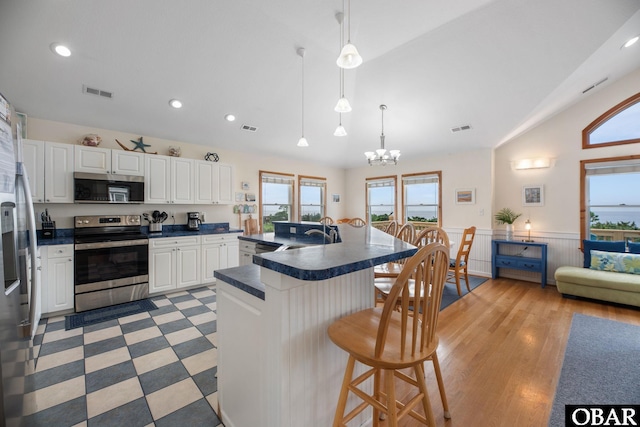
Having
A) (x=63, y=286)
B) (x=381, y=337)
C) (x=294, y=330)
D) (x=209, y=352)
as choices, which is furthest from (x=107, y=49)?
(x=381, y=337)

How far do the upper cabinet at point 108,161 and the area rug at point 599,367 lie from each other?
5.09 meters

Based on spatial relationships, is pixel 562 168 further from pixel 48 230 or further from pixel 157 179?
pixel 48 230

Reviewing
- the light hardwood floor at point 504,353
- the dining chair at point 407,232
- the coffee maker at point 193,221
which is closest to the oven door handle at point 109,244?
the coffee maker at point 193,221

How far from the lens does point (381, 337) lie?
3.42 ft

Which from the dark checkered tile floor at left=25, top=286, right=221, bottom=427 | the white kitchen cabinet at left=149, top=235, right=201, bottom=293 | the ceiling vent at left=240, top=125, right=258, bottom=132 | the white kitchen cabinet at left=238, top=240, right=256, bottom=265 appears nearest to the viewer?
the dark checkered tile floor at left=25, top=286, right=221, bottom=427

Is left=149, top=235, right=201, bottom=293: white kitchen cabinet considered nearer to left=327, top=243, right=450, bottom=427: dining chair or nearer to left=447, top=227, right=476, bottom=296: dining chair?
left=327, top=243, right=450, bottom=427: dining chair

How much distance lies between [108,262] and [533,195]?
22.5ft

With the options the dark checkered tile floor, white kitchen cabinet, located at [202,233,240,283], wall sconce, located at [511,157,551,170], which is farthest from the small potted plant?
the dark checkered tile floor

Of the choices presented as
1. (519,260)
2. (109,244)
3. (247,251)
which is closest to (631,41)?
(519,260)

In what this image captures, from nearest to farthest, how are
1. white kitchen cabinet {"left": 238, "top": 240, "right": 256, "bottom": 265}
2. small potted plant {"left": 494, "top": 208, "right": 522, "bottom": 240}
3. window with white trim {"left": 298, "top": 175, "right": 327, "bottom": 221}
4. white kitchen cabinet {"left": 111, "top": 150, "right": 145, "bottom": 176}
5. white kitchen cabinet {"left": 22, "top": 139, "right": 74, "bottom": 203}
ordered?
white kitchen cabinet {"left": 22, "top": 139, "right": 74, "bottom": 203}, white kitchen cabinet {"left": 238, "top": 240, "right": 256, "bottom": 265}, white kitchen cabinet {"left": 111, "top": 150, "right": 145, "bottom": 176}, small potted plant {"left": 494, "top": 208, "right": 522, "bottom": 240}, window with white trim {"left": 298, "top": 175, "right": 327, "bottom": 221}

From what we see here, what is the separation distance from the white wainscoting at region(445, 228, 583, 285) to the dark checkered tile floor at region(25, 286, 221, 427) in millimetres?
4873

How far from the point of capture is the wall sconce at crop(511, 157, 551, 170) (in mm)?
4633

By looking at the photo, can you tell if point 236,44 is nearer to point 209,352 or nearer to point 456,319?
point 209,352

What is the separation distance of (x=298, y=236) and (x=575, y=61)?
13.0ft
